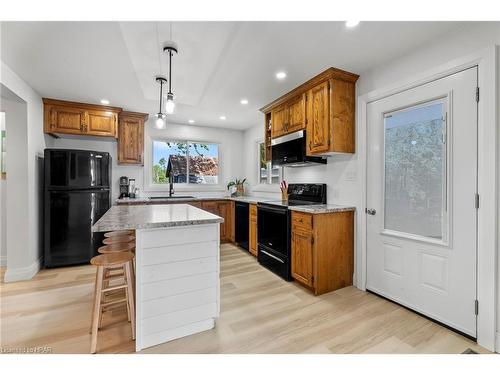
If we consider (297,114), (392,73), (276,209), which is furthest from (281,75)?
(276,209)

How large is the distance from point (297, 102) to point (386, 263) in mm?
2209

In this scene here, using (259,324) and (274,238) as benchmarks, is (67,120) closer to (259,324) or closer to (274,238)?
(274,238)

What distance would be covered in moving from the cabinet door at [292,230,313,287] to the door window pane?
0.84 meters

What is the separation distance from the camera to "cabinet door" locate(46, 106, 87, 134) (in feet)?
11.3

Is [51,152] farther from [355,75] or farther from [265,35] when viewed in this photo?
[355,75]

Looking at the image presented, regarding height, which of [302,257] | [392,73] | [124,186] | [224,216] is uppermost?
[392,73]

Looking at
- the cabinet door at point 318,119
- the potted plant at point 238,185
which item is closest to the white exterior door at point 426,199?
the cabinet door at point 318,119

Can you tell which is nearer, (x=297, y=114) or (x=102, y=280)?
(x=102, y=280)

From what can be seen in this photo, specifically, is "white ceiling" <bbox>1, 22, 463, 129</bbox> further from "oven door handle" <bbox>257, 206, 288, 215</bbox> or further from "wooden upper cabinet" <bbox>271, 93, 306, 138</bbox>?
"oven door handle" <bbox>257, 206, 288, 215</bbox>

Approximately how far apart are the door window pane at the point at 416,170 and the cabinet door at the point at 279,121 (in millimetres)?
1348

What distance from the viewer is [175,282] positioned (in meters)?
1.72

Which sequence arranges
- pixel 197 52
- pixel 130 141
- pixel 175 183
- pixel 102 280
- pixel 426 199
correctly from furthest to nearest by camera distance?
pixel 175 183 < pixel 130 141 < pixel 197 52 < pixel 426 199 < pixel 102 280

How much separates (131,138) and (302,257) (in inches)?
138

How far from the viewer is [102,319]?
2.02m
